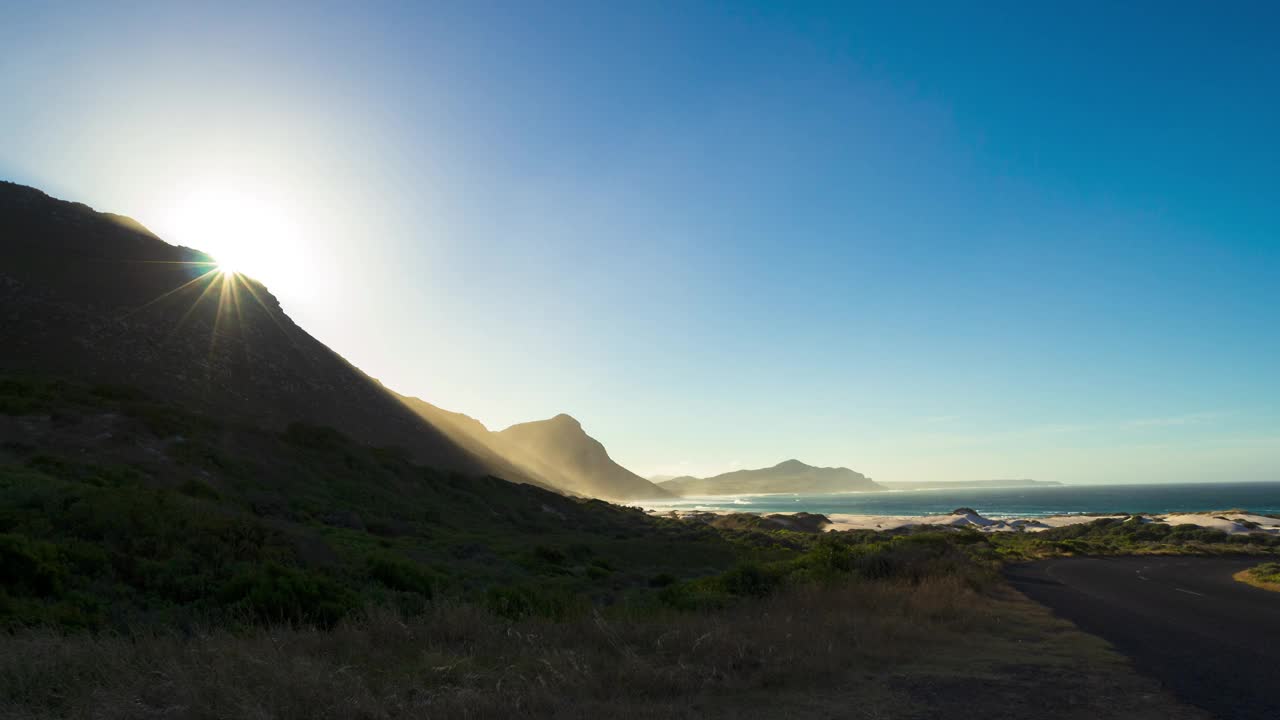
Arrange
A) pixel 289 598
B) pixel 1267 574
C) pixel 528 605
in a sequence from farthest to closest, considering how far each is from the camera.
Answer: pixel 1267 574 → pixel 528 605 → pixel 289 598

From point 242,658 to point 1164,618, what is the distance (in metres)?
18.5

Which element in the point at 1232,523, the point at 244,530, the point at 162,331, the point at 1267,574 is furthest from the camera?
the point at 162,331

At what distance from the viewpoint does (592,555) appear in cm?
3384

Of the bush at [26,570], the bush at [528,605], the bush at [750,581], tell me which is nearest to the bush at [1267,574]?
the bush at [750,581]

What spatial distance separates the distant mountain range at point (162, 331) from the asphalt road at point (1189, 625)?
6031cm

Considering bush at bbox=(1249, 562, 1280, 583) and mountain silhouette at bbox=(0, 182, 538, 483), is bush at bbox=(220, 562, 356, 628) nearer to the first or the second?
bush at bbox=(1249, 562, 1280, 583)

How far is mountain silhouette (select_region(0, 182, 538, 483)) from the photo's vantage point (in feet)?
177

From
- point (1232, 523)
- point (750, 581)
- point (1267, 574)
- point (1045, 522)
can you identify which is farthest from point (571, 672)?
point (1045, 522)

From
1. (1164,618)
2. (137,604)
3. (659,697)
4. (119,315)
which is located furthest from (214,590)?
(119,315)

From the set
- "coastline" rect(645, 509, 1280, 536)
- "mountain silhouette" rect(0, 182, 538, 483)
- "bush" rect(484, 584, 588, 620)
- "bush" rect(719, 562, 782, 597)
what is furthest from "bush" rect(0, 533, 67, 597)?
"coastline" rect(645, 509, 1280, 536)

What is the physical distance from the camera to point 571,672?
7516mm

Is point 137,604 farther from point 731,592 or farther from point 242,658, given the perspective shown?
point 731,592

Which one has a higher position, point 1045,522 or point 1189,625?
point 1189,625

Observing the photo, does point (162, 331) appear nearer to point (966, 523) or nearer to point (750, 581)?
point (750, 581)
